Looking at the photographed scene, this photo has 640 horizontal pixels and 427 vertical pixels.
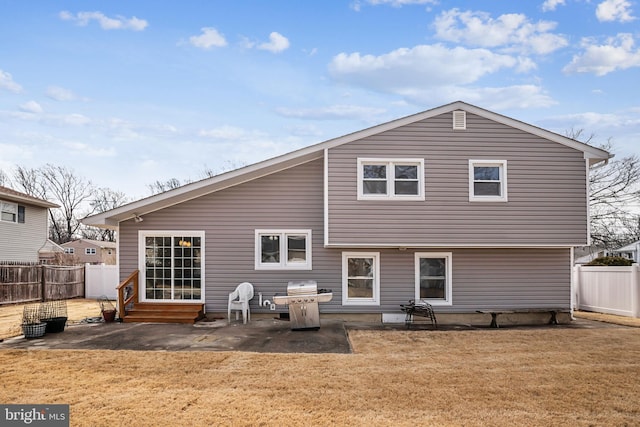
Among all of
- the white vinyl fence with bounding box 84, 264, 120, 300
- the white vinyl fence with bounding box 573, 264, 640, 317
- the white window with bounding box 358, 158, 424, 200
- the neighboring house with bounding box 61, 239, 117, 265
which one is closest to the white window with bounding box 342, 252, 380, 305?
the white window with bounding box 358, 158, 424, 200

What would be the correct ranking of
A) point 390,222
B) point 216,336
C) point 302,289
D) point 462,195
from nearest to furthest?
point 216,336, point 302,289, point 390,222, point 462,195

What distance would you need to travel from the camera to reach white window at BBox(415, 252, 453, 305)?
11453 millimetres

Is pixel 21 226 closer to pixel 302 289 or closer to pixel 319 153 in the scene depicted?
pixel 319 153

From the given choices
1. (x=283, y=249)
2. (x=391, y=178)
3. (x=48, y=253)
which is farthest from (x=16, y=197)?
(x=391, y=178)

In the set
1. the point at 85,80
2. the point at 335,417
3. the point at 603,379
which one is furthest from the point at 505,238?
the point at 85,80

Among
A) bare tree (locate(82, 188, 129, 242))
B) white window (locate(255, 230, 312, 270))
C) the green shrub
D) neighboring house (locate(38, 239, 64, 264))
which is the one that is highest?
bare tree (locate(82, 188, 129, 242))

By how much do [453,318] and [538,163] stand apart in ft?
14.8

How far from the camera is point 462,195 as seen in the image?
1091cm

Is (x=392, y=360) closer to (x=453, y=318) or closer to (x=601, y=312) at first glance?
(x=453, y=318)

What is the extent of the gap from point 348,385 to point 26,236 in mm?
22229

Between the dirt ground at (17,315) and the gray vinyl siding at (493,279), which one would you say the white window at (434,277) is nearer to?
Answer: the gray vinyl siding at (493,279)

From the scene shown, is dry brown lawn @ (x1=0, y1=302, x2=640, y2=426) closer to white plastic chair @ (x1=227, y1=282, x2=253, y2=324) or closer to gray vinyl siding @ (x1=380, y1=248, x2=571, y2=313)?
gray vinyl siding @ (x1=380, y1=248, x2=571, y2=313)

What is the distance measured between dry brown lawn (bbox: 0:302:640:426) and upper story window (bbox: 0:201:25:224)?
15.9 m

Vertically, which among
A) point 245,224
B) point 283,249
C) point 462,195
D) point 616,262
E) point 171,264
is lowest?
point 616,262
